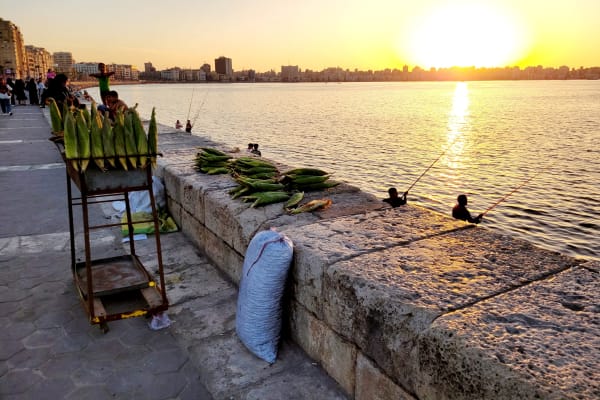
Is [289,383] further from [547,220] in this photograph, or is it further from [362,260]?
[547,220]

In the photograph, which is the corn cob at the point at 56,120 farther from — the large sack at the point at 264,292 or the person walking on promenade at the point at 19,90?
the person walking on promenade at the point at 19,90

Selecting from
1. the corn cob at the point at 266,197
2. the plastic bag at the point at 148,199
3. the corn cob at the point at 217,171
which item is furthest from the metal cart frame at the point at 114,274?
the plastic bag at the point at 148,199

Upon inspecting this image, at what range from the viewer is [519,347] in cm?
182

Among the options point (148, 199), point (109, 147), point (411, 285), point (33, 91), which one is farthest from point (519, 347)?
point (33, 91)

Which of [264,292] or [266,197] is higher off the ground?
[266,197]

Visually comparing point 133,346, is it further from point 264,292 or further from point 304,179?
point 304,179

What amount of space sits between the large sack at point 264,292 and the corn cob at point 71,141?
53.7 inches

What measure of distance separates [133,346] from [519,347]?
8.41 ft

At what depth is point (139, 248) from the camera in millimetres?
5074

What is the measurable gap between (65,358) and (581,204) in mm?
15311

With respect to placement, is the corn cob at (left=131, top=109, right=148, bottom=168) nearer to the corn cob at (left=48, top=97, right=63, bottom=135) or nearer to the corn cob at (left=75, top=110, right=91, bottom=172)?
the corn cob at (left=75, top=110, right=91, bottom=172)

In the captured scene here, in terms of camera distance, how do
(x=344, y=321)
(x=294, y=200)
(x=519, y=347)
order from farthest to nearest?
(x=294, y=200) → (x=344, y=321) → (x=519, y=347)

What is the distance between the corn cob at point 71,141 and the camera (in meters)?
2.98

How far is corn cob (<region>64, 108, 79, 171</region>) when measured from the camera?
9.78 ft
